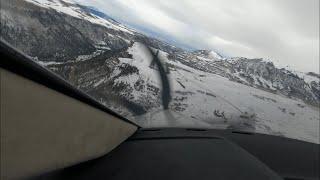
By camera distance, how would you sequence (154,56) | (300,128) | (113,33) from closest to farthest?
(113,33)
(154,56)
(300,128)

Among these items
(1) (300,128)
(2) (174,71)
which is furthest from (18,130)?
(1) (300,128)

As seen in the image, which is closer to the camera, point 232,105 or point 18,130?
point 18,130

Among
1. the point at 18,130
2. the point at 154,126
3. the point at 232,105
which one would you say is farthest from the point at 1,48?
the point at 232,105

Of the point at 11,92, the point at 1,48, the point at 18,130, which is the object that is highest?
the point at 1,48

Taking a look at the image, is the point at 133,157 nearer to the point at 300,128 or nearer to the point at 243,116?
the point at 243,116

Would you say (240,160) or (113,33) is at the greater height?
(113,33)

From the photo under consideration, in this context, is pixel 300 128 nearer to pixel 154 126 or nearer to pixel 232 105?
pixel 232 105

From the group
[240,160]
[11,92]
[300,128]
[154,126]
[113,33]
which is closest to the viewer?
[11,92]
